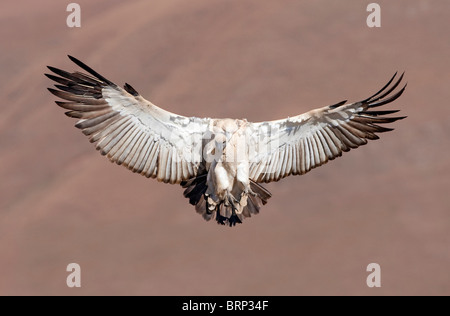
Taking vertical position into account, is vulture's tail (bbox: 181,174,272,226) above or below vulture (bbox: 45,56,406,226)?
below

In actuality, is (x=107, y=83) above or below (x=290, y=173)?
above

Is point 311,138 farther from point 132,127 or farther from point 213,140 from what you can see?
point 132,127

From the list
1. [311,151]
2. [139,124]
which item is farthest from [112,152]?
[311,151]

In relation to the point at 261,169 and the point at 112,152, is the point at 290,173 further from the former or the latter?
the point at 112,152

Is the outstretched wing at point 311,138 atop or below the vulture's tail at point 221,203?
atop

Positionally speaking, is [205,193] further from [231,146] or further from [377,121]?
[377,121]

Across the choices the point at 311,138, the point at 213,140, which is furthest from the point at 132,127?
the point at 311,138
